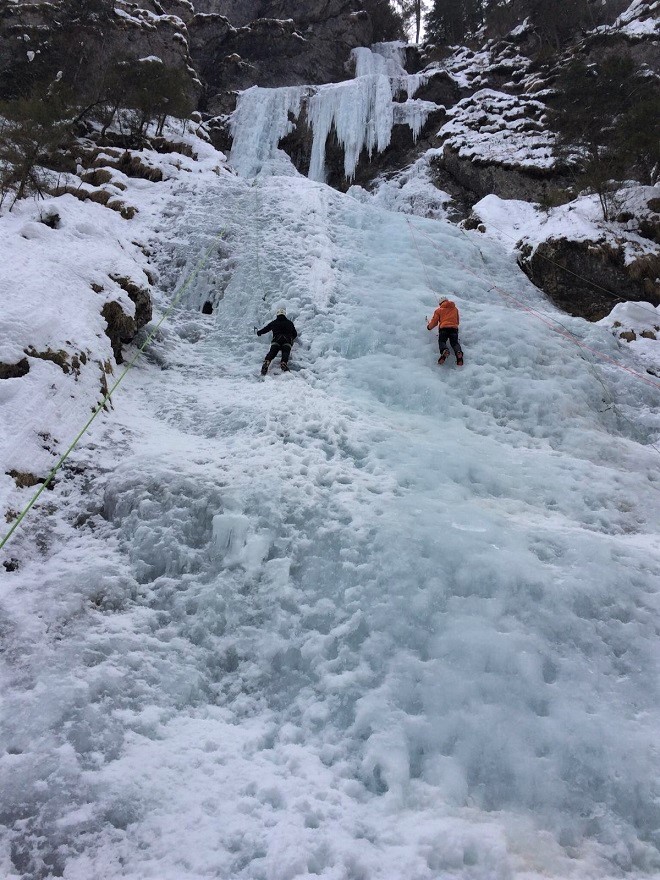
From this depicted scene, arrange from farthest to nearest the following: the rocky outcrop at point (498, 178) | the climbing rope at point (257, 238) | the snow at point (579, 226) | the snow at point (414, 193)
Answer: the snow at point (414, 193) → the rocky outcrop at point (498, 178) → the snow at point (579, 226) → the climbing rope at point (257, 238)

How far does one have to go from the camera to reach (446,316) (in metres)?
7.85

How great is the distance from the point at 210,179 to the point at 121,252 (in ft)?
18.3

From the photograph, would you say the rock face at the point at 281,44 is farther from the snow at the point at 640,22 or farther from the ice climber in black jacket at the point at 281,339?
the ice climber in black jacket at the point at 281,339

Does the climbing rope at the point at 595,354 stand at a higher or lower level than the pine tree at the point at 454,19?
lower

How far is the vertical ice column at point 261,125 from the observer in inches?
934

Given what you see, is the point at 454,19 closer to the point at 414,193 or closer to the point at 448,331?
the point at 414,193

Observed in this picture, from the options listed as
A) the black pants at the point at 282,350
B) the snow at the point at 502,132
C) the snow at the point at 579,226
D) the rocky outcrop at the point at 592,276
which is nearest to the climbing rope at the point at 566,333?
the rocky outcrop at the point at 592,276

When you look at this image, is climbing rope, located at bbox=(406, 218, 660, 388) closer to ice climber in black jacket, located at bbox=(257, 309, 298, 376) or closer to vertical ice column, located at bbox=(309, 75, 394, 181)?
ice climber in black jacket, located at bbox=(257, 309, 298, 376)

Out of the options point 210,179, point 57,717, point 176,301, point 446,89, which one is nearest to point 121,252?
point 176,301

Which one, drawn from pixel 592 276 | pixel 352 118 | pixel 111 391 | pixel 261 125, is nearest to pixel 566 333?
pixel 592 276

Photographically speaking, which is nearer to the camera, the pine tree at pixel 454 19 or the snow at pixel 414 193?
the snow at pixel 414 193

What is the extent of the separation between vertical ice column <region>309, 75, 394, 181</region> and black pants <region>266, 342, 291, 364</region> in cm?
1877

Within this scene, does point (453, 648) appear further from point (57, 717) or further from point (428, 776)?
point (57, 717)

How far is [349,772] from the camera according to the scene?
10.4 feet
